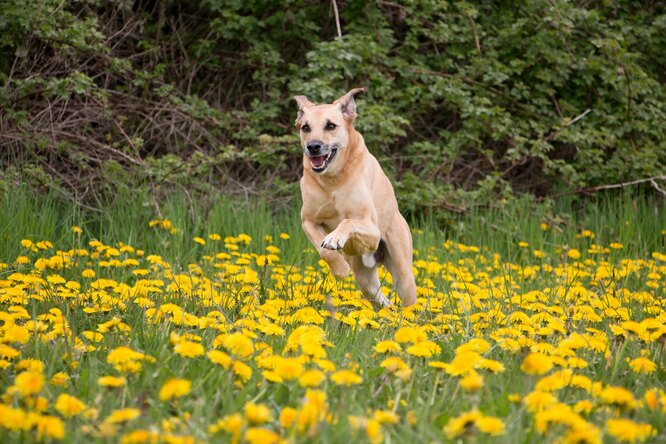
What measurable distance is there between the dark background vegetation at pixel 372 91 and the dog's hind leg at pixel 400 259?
2.42 m

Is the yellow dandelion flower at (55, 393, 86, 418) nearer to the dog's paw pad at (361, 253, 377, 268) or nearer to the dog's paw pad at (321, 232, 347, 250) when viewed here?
the dog's paw pad at (321, 232, 347, 250)

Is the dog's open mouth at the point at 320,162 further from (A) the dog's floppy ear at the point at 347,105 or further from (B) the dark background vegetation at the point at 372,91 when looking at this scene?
(B) the dark background vegetation at the point at 372,91

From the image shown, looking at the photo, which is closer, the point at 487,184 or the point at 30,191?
the point at 30,191

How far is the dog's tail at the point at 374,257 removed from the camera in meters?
5.32

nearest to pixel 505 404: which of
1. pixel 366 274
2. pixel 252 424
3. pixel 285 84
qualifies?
pixel 252 424

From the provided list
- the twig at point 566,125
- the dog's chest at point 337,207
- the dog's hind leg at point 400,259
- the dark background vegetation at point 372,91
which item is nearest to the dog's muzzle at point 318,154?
the dog's chest at point 337,207

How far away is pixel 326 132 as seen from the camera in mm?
5270

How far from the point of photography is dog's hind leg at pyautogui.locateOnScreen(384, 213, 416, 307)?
17.1ft

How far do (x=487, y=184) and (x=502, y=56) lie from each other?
2078mm

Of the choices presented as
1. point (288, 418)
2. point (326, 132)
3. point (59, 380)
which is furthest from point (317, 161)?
point (288, 418)

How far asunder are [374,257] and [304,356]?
9.46ft

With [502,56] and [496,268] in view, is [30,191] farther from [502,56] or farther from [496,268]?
[502,56]

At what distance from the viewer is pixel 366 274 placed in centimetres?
532

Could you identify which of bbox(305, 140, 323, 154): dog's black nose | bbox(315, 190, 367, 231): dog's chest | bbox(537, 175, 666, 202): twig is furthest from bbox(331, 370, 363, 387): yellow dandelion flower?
bbox(537, 175, 666, 202): twig
